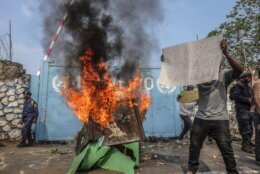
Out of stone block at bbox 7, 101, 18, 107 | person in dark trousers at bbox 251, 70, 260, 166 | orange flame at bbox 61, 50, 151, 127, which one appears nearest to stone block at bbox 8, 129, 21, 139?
stone block at bbox 7, 101, 18, 107

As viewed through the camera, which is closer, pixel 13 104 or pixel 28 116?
pixel 28 116

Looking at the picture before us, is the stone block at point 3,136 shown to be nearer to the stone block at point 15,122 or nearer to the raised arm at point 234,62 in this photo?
the stone block at point 15,122

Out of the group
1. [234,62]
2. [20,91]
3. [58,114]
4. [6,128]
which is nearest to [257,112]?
[234,62]

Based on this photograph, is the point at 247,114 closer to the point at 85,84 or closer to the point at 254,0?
the point at 85,84

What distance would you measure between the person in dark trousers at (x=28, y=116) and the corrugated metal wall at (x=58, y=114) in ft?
1.53

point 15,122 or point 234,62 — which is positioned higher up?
point 234,62

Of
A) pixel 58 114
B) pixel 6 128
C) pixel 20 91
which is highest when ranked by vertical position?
pixel 20 91

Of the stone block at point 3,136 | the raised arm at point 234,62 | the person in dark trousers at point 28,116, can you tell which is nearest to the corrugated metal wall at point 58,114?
the person in dark trousers at point 28,116

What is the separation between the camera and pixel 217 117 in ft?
15.7

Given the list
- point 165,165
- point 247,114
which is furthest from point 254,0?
point 165,165

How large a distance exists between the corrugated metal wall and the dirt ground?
1710mm

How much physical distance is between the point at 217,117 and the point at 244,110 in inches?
146

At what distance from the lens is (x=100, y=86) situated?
22.6 ft

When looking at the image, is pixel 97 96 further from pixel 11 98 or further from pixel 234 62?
pixel 11 98
